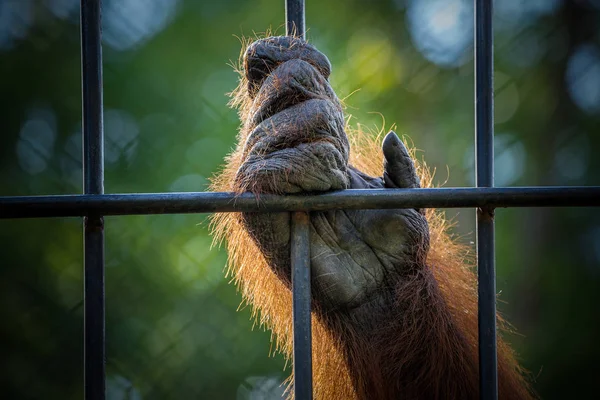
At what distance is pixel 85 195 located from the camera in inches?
23.8

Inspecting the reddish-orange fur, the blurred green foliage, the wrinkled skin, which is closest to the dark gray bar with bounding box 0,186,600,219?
the wrinkled skin

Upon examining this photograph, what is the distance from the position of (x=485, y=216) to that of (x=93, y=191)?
0.41 m

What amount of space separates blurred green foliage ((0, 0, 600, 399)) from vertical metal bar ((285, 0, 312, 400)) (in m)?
1.60

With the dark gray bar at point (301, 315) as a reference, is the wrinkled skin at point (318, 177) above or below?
above

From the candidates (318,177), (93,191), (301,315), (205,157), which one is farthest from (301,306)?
(205,157)

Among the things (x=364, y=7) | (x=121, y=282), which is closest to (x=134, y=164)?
(x=121, y=282)

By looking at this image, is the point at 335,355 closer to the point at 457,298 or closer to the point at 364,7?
the point at 457,298

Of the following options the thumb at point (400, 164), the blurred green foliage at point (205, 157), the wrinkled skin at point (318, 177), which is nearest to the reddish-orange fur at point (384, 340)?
the wrinkled skin at point (318, 177)

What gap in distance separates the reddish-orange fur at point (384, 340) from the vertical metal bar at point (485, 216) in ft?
0.43

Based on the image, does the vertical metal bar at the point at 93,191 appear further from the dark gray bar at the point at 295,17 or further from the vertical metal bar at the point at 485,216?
the vertical metal bar at the point at 485,216

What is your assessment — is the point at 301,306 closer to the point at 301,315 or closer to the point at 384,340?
the point at 301,315

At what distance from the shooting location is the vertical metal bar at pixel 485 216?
0.65 m

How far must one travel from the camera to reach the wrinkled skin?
645mm

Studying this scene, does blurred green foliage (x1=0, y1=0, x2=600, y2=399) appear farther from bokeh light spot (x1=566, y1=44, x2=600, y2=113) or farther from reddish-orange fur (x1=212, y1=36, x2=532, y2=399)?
reddish-orange fur (x1=212, y1=36, x2=532, y2=399)
